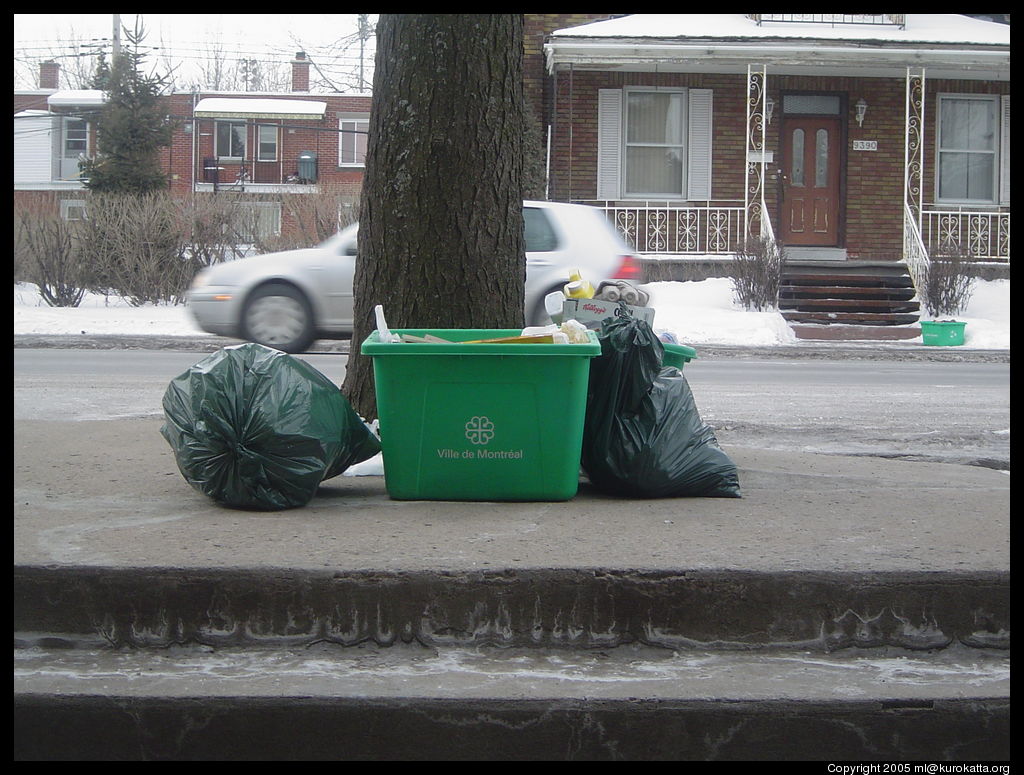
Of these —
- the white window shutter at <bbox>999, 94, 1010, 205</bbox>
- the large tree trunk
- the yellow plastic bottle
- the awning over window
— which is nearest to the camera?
the large tree trunk

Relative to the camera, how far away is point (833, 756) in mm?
2914

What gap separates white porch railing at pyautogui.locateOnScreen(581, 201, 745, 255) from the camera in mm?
19250

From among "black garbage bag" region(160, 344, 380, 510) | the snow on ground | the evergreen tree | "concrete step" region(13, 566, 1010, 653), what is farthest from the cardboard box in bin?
the evergreen tree

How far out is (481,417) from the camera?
412 centimetres

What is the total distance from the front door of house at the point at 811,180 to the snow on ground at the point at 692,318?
217cm

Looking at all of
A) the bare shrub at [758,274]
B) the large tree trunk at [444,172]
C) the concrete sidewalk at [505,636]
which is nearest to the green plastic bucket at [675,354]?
the large tree trunk at [444,172]

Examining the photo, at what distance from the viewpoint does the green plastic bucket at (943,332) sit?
51.2ft

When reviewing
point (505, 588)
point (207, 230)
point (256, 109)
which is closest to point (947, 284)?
point (207, 230)

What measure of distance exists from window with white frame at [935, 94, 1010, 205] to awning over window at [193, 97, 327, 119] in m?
20.8

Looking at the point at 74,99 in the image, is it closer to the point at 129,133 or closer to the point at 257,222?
the point at 129,133

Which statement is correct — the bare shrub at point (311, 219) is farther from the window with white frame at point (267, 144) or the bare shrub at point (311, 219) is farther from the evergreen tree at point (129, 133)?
the window with white frame at point (267, 144)

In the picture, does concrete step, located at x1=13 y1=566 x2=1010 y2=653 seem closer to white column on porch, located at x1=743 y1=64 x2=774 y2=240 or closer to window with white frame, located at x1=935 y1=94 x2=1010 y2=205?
white column on porch, located at x1=743 y1=64 x2=774 y2=240

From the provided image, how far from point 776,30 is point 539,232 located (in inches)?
337

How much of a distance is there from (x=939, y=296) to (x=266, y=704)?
1625 centimetres
